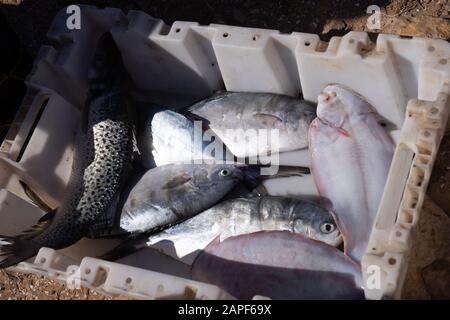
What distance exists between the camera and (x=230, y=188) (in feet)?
11.5

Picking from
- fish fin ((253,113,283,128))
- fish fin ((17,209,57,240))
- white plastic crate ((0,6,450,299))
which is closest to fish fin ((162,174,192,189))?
white plastic crate ((0,6,450,299))

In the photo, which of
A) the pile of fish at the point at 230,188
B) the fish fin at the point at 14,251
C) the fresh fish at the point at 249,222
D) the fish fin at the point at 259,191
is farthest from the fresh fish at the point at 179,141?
the fish fin at the point at 14,251

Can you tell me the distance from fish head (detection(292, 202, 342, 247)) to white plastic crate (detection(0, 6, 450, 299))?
32 cm

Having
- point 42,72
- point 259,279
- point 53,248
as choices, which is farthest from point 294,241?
point 42,72

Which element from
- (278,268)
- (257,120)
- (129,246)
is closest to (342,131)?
(257,120)

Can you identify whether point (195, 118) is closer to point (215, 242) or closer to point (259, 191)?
point (259, 191)

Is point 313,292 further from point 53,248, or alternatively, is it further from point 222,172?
point 53,248

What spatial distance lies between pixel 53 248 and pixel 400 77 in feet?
5.94

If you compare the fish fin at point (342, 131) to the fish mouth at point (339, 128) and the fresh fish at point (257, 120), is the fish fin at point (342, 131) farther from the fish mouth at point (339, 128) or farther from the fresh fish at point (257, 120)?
the fresh fish at point (257, 120)

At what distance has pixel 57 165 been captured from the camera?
3789 millimetres

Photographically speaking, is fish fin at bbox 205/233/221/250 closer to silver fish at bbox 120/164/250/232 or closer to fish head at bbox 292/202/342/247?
silver fish at bbox 120/164/250/232

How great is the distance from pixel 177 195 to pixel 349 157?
86 cm

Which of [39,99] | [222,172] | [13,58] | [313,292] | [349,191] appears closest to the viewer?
[313,292]

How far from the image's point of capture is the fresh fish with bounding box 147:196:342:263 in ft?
10.6
